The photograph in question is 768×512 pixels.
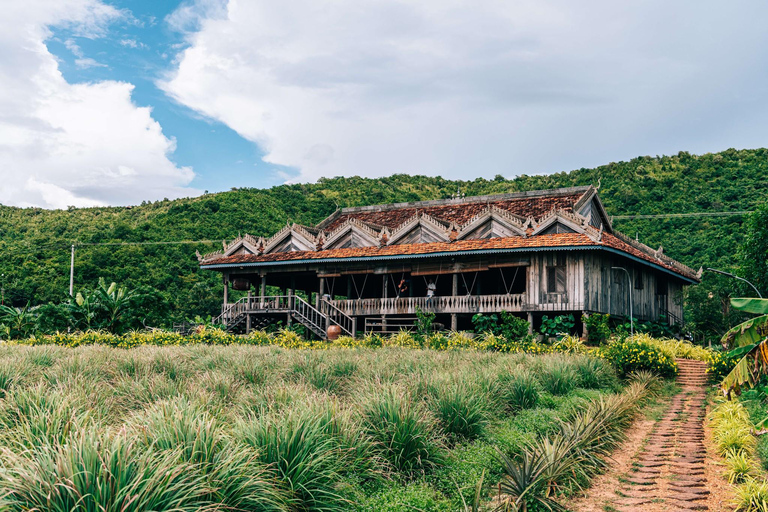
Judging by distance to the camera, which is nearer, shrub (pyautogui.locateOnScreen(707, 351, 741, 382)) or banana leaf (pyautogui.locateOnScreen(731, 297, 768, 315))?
banana leaf (pyautogui.locateOnScreen(731, 297, 768, 315))

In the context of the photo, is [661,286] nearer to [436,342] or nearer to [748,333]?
[436,342]

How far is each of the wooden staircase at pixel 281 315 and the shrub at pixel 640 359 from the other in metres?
14.2

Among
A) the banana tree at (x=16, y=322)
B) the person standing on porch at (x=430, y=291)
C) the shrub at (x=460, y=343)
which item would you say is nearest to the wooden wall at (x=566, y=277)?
the person standing on porch at (x=430, y=291)

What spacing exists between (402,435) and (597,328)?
20072mm

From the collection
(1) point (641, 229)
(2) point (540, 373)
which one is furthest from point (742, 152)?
(2) point (540, 373)

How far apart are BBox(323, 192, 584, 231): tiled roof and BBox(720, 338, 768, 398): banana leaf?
19.1m

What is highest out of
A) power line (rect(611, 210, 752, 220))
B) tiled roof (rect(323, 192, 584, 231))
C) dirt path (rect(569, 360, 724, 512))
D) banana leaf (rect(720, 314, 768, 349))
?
power line (rect(611, 210, 752, 220))

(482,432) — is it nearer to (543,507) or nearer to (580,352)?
(543,507)

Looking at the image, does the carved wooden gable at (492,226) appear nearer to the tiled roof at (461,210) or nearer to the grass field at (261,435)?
the tiled roof at (461,210)

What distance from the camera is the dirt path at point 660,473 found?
30.0 ft

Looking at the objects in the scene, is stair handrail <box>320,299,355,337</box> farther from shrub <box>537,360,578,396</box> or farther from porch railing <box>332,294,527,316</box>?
shrub <box>537,360,578,396</box>

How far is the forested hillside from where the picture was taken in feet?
167

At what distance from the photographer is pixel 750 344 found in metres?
11.2

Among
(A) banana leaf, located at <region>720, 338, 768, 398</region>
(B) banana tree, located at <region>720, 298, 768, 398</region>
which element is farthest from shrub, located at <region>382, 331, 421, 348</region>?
(A) banana leaf, located at <region>720, 338, 768, 398</region>
